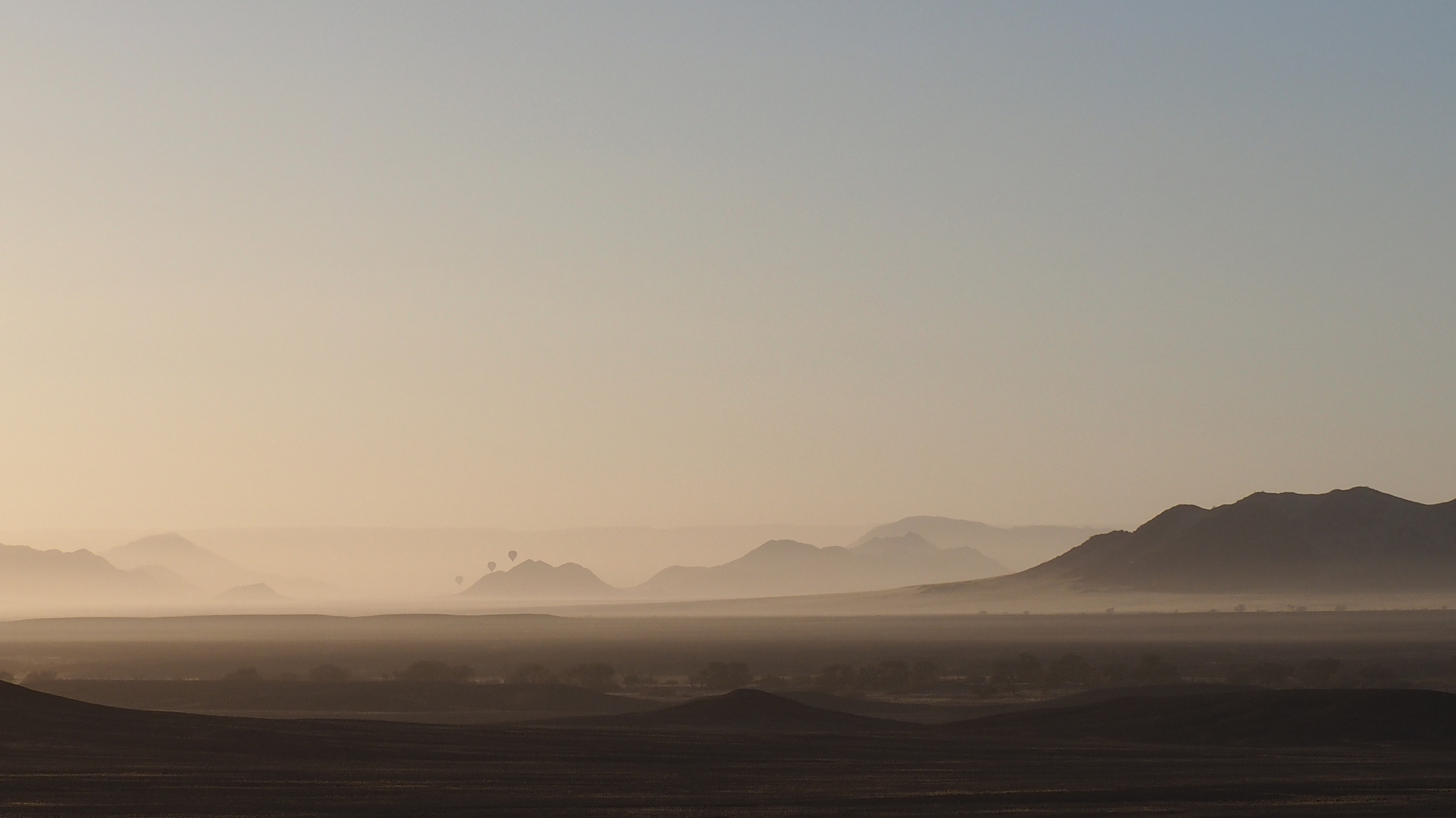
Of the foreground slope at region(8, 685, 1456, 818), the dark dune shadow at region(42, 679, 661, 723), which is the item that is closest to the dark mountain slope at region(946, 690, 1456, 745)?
the foreground slope at region(8, 685, 1456, 818)

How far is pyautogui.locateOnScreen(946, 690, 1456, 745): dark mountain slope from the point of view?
4725cm

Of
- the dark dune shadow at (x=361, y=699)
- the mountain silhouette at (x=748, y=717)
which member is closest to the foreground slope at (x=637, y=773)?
the mountain silhouette at (x=748, y=717)

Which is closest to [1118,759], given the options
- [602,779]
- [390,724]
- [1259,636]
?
[602,779]

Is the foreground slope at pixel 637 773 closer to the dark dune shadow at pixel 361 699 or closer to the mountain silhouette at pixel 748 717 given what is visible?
the mountain silhouette at pixel 748 717

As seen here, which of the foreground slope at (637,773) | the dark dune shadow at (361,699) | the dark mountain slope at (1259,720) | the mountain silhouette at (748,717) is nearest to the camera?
the foreground slope at (637,773)

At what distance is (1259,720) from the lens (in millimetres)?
49188

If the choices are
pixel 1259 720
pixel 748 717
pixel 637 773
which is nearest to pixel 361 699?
pixel 748 717

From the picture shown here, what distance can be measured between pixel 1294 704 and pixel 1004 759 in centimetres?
1568

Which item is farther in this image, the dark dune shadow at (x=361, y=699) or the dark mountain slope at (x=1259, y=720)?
the dark dune shadow at (x=361, y=699)

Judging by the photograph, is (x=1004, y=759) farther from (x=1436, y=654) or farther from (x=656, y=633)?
(x=656, y=633)

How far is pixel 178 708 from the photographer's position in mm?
63875

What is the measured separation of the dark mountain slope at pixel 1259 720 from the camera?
47.2 meters

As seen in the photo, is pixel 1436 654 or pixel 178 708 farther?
pixel 1436 654

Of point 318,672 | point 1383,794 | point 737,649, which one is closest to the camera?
point 1383,794
